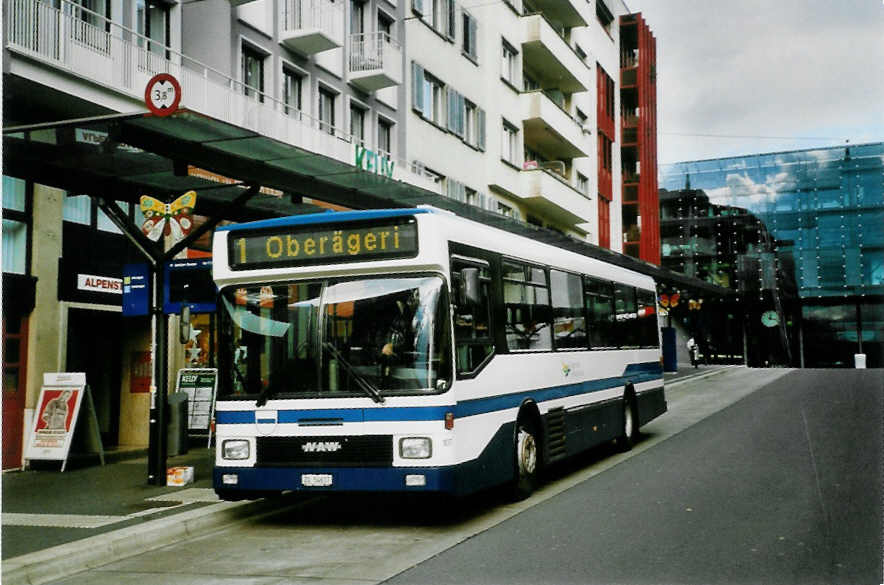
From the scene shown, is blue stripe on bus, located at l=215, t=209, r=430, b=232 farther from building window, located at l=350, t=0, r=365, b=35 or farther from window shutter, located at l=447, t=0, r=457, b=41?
window shutter, located at l=447, t=0, r=457, b=41

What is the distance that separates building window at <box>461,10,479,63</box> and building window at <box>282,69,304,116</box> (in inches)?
410

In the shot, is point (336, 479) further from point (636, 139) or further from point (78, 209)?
point (636, 139)

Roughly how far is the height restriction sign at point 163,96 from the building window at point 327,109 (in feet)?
49.1

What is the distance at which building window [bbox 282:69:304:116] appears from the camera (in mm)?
23609

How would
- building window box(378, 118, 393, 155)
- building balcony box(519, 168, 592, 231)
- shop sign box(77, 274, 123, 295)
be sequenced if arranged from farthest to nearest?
building balcony box(519, 168, 592, 231) < building window box(378, 118, 393, 155) < shop sign box(77, 274, 123, 295)

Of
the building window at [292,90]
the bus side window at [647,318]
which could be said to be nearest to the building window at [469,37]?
the building window at [292,90]

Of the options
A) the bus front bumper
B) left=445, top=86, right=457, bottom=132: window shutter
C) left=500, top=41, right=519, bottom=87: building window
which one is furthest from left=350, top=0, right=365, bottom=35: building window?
the bus front bumper

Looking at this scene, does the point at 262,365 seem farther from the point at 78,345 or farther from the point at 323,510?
the point at 78,345

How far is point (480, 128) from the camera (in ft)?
114

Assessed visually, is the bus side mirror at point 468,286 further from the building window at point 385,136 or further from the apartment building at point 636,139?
the apartment building at point 636,139

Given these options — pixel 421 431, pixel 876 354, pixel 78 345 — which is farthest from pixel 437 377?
pixel 876 354

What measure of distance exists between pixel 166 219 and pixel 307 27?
1270 cm

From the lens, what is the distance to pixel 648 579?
6883 millimetres

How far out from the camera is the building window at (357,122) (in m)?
26.8
